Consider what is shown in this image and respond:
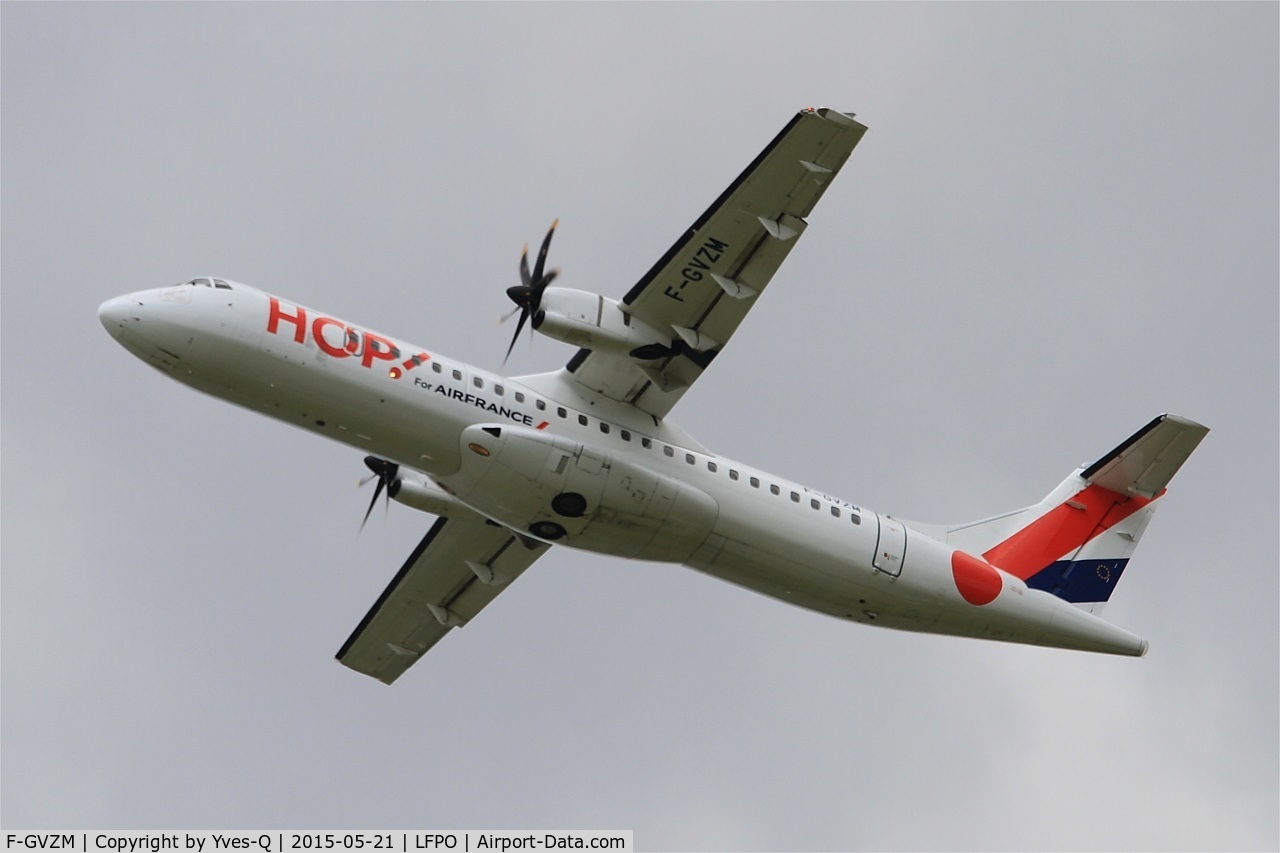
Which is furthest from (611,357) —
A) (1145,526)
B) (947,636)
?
(1145,526)

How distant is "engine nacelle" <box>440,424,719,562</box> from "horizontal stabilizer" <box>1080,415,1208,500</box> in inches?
354

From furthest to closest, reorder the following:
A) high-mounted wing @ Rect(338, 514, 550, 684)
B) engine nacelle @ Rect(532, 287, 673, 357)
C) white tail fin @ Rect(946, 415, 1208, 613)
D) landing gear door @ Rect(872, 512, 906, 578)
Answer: high-mounted wing @ Rect(338, 514, 550, 684)
white tail fin @ Rect(946, 415, 1208, 613)
landing gear door @ Rect(872, 512, 906, 578)
engine nacelle @ Rect(532, 287, 673, 357)

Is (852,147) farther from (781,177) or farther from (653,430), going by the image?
(653,430)

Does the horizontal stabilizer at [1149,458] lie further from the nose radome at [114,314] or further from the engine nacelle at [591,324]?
the nose radome at [114,314]

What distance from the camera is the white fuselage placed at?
78.4 ft

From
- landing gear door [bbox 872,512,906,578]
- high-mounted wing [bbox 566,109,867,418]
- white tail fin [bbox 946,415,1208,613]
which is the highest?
high-mounted wing [bbox 566,109,867,418]

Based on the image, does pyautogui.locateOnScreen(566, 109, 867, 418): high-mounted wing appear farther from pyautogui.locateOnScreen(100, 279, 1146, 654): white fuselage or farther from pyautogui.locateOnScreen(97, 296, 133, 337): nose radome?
pyautogui.locateOnScreen(97, 296, 133, 337): nose radome

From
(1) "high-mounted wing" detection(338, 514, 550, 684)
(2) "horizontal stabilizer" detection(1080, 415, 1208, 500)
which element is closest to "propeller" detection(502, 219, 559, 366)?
(1) "high-mounted wing" detection(338, 514, 550, 684)

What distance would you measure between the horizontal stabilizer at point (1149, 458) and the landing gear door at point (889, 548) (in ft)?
16.9

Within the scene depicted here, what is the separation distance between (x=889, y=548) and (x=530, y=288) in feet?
26.4

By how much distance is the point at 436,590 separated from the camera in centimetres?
3031

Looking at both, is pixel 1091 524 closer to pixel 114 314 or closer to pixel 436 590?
pixel 436 590

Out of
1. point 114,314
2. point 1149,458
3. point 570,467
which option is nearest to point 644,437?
point 570,467

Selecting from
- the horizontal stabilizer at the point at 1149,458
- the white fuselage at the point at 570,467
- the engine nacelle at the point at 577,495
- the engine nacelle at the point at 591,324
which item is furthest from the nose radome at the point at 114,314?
the horizontal stabilizer at the point at 1149,458
